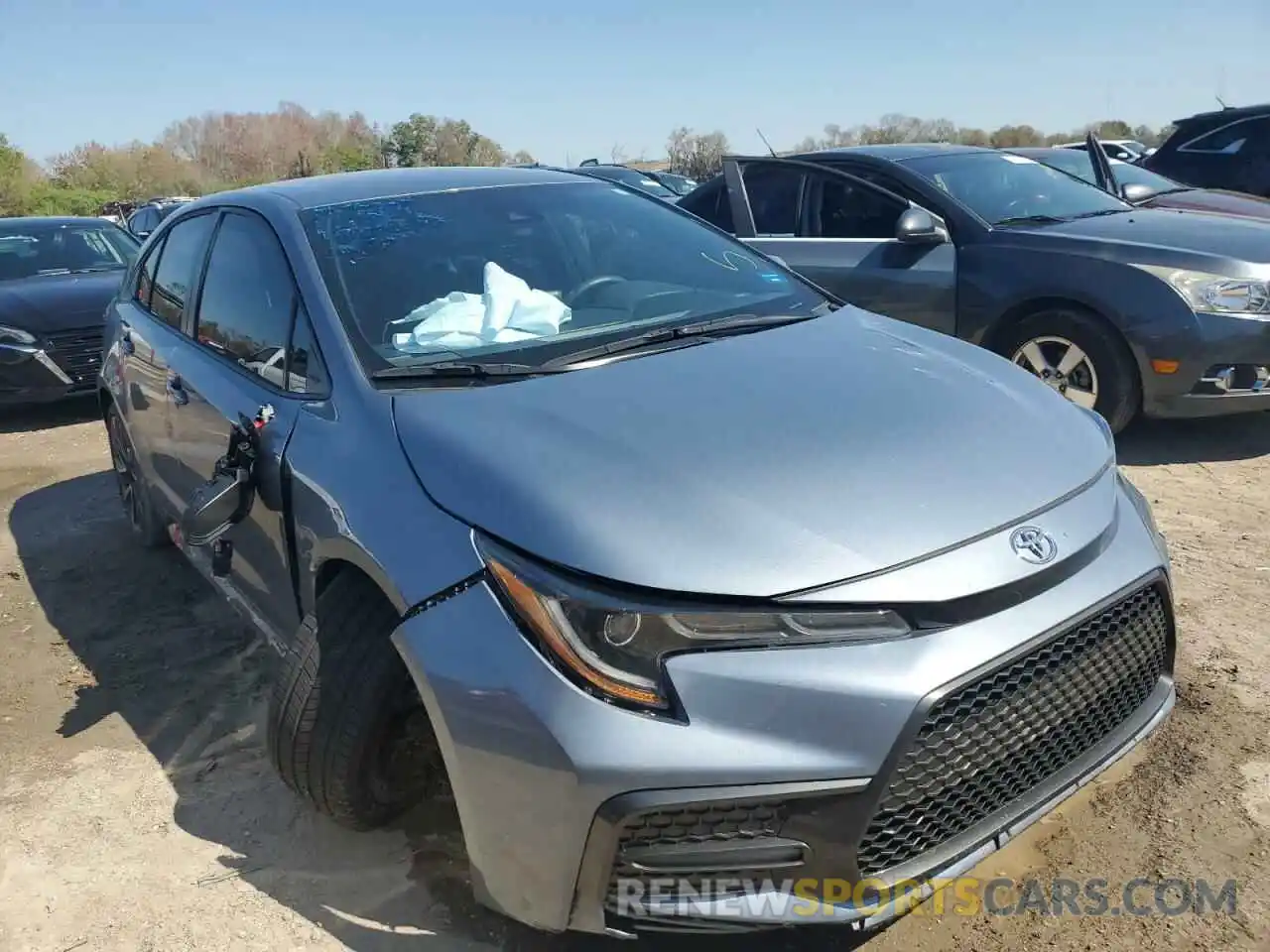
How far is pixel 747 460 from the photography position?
2.07 metres

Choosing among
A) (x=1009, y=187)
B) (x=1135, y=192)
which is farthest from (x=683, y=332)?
(x=1135, y=192)

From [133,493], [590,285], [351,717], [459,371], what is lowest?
[133,493]

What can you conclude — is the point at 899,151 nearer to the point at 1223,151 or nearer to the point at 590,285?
the point at 590,285

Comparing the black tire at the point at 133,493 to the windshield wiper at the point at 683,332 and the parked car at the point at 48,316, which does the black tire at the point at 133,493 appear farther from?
the windshield wiper at the point at 683,332

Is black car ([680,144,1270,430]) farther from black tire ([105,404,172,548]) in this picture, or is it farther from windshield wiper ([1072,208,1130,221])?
black tire ([105,404,172,548])

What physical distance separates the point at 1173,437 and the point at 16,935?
205 inches

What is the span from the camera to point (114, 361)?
4418 millimetres

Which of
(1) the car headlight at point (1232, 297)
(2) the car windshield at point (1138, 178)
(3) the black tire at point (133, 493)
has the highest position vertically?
(2) the car windshield at point (1138, 178)

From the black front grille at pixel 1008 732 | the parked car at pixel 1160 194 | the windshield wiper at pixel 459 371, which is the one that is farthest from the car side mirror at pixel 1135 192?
the windshield wiper at pixel 459 371

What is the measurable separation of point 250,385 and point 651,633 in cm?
170

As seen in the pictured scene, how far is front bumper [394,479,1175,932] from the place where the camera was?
67.4 inches

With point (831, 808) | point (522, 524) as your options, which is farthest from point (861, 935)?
point (522, 524)

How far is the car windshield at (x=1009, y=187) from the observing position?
560cm

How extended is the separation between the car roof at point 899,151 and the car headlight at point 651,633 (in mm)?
4622
